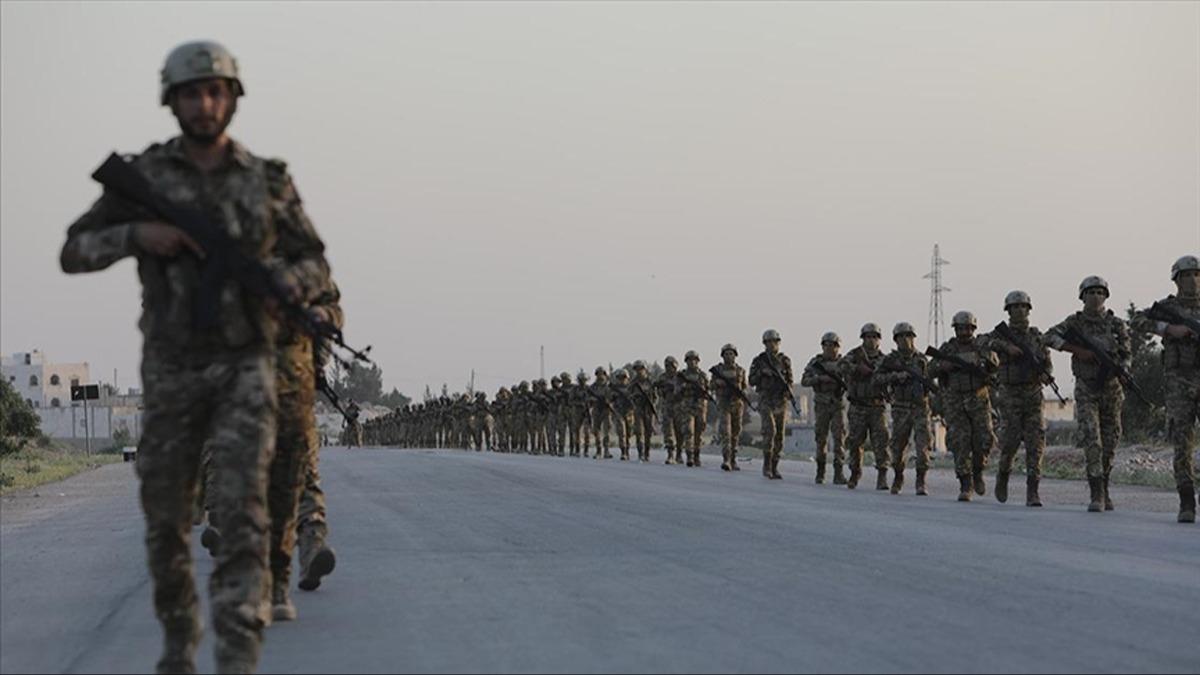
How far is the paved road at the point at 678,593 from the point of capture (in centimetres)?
654

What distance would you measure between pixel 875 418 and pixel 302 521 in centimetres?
1432

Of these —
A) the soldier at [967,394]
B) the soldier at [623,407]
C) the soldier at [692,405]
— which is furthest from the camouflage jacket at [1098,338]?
the soldier at [623,407]

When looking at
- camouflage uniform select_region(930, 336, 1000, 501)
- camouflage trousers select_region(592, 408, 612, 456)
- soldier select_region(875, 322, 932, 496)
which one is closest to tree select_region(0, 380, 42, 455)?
camouflage trousers select_region(592, 408, 612, 456)

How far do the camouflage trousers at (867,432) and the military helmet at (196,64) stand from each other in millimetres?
16832

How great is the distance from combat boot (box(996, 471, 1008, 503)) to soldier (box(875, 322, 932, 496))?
2.17 meters

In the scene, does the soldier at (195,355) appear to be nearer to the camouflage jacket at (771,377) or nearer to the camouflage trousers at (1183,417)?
the camouflage trousers at (1183,417)

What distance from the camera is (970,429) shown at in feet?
64.0

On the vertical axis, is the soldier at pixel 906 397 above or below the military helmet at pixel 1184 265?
below

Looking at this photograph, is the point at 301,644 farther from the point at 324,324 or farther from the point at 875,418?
the point at 875,418

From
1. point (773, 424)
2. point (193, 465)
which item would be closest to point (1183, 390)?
point (193, 465)

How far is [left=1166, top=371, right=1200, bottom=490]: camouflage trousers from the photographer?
1477 centimetres

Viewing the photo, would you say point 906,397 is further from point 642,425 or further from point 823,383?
point 642,425

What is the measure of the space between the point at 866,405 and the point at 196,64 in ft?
57.0

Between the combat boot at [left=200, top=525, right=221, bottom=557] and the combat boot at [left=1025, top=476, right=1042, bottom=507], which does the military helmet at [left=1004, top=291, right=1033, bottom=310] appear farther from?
the combat boot at [left=200, top=525, right=221, bottom=557]
